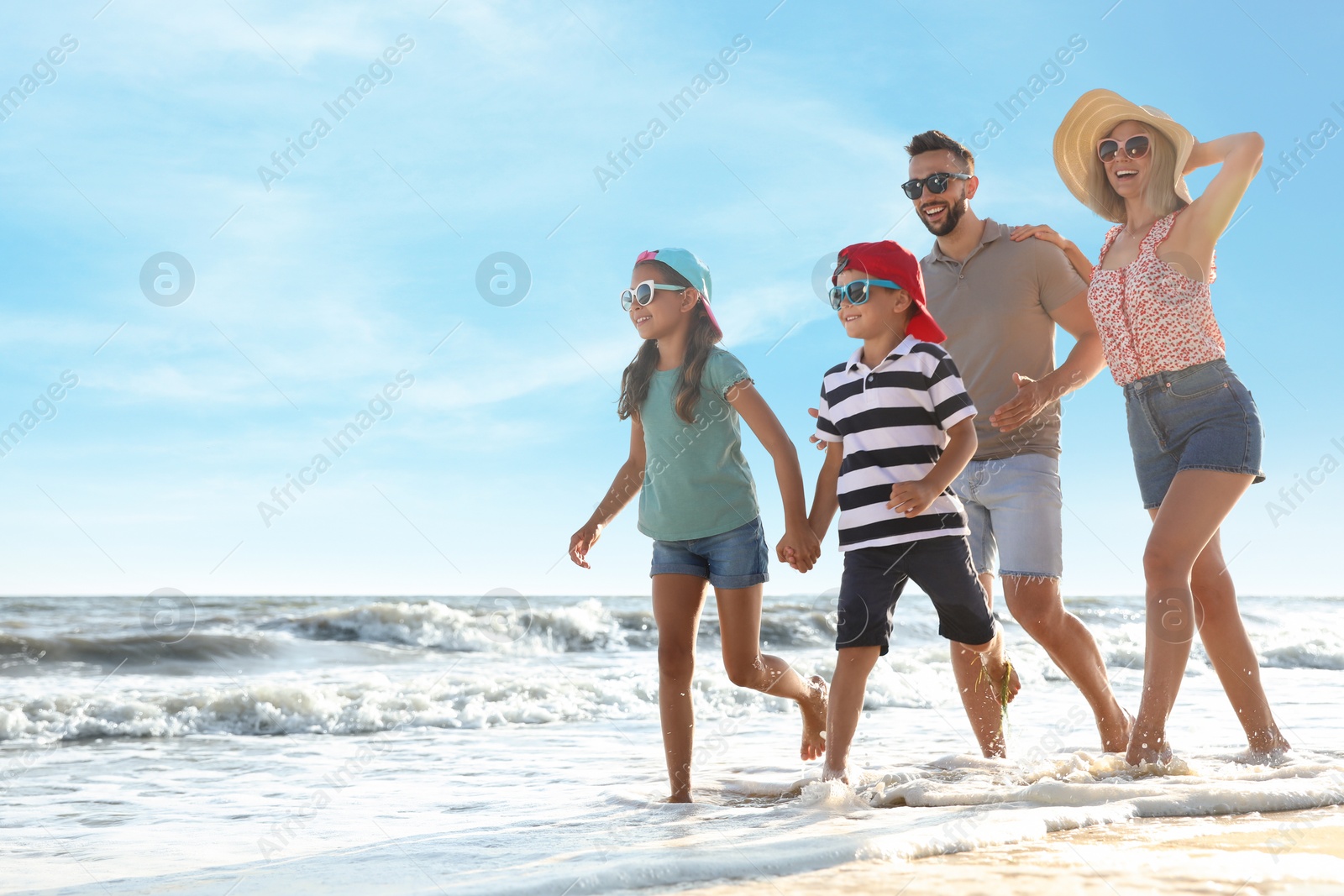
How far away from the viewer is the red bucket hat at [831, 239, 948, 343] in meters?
3.13

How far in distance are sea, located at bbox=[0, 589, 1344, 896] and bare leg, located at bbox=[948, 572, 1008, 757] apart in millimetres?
94

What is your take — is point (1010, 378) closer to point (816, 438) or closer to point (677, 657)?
point (816, 438)

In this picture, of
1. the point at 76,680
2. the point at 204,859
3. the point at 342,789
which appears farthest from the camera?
the point at 76,680

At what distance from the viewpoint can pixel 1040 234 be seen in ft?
12.2

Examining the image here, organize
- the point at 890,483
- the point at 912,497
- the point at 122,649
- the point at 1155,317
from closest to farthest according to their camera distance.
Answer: the point at 912,497
the point at 890,483
the point at 1155,317
the point at 122,649

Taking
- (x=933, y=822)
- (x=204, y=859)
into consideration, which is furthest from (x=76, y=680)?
(x=933, y=822)

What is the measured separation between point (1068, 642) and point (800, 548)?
1161 mm

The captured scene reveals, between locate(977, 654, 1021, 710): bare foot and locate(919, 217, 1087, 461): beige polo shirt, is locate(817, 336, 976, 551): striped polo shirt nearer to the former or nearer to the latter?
locate(919, 217, 1087, 461): beige polo shirt

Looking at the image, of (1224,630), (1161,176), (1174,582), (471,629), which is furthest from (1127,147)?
(471,629)

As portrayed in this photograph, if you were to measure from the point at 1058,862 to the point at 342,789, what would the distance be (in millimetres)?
3492

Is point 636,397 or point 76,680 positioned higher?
point 636,397

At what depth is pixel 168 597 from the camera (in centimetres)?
2044

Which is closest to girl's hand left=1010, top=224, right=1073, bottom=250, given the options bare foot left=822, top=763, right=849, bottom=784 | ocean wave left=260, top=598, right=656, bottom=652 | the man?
the man

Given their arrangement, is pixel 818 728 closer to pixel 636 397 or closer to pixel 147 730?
pixel 636 397
